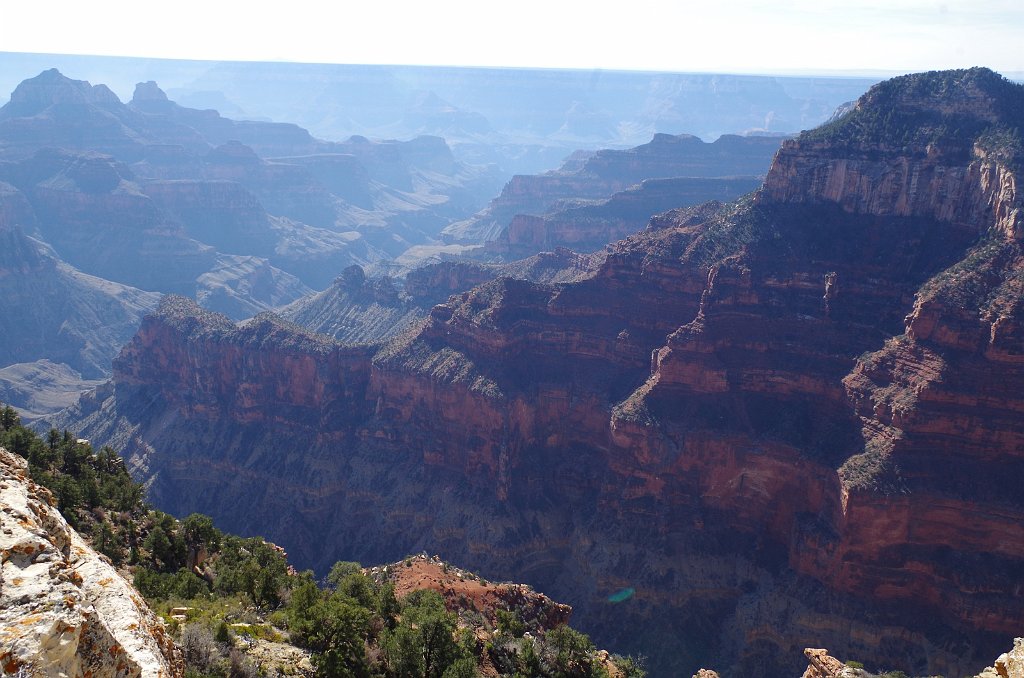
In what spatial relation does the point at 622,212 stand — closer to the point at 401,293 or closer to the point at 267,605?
the point at 401,293

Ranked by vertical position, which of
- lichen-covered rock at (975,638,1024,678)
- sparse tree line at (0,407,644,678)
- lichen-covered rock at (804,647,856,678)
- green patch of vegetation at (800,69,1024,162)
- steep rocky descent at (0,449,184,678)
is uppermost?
green patch of vegetation at (800,69,1024,162)

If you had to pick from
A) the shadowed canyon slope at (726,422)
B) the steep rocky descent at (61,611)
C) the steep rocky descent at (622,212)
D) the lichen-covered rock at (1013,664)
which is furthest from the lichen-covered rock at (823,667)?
the steep rocky descent at (622,212)

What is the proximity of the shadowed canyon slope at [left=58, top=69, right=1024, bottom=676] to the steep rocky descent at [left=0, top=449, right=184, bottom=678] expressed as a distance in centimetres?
5024

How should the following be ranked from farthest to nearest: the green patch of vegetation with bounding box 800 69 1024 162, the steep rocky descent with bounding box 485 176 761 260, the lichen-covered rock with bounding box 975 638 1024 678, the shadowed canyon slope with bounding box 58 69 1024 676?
→ 1. the steep rocky descent with bounding box 485 176 761 260
2. the green patch of vegetation with bounding box 800 69 1024 162
3. the shadowed canyon slope with bounding box 58 69 1024 676
4. the lichen-covered rock with bounding box 975 638 1024 678

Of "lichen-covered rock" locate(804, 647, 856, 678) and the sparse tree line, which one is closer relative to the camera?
the sparse tree line

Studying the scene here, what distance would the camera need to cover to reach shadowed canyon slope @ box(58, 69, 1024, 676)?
54562mm

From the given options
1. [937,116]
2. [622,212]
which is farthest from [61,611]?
[622,212]

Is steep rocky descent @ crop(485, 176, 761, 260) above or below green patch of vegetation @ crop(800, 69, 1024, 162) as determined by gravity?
below

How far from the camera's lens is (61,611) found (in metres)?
13.1

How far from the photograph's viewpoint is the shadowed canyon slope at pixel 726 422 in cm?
5456

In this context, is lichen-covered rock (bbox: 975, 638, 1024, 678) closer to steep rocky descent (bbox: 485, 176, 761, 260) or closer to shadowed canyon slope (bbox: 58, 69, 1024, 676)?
shadowed canyon slope (bbox: 58, 69, 1024, 676)

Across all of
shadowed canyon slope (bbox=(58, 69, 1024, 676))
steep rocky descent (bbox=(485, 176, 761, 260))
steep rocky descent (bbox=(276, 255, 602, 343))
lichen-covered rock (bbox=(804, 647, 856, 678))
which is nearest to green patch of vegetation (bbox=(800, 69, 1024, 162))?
shadowed canyon slope (bbox=(58, 69, 1024, 676))

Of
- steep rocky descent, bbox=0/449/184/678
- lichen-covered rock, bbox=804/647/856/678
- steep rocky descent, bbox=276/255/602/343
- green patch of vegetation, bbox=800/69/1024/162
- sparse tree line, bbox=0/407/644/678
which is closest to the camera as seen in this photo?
steep rocky descent, bbox=0/449/184/678

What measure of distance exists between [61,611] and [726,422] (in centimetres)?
5821
